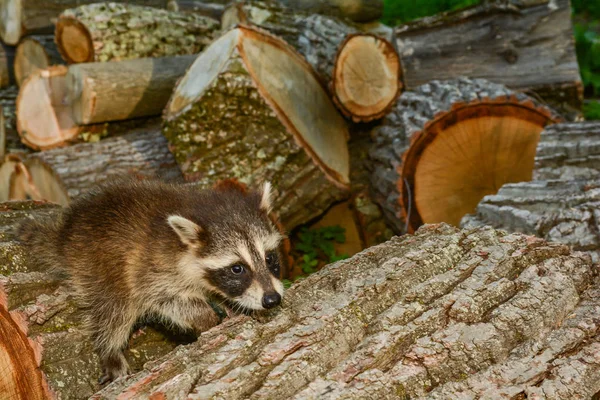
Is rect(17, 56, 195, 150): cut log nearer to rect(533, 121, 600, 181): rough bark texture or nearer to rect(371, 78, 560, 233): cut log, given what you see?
rect(371, 78, 560, 233): cut log

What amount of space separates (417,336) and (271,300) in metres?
0.68

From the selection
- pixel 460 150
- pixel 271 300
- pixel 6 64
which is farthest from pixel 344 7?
pixel 271 300

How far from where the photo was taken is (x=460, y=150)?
17.4 feet

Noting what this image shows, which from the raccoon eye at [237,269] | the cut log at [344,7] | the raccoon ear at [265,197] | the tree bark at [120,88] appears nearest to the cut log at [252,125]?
the tree bark at [120,88]

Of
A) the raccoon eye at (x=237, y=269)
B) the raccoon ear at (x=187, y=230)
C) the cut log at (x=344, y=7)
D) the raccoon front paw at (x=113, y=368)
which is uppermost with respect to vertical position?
the cut log at (x=344, y=7)

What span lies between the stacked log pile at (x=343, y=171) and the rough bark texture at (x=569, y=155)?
1 centimetres

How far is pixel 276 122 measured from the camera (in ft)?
16.4

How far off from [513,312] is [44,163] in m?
4.12

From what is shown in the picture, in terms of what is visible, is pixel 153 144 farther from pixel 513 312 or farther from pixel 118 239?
pixel 513 312

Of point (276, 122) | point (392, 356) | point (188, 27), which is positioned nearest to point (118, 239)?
point (392, 356)

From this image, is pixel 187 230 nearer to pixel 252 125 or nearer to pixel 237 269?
pixel 237 269

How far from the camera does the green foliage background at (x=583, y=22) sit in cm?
802

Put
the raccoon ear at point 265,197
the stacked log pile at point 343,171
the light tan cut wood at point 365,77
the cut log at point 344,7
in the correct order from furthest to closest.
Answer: the cut log at point 344,7 < the light tan cut wood at point 365,77 < the raccoon ear at point 265,197 < the stacked log pile at point 343,171

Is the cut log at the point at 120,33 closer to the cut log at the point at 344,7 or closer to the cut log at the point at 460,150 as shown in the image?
the cut log at the point at 344,7
